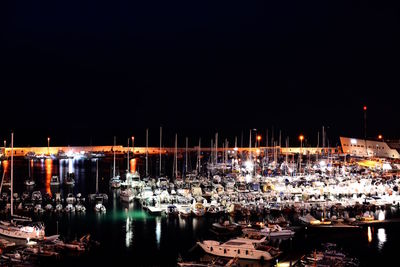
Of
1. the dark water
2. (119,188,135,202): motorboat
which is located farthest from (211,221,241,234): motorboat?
(119,188,135,202): motorboat

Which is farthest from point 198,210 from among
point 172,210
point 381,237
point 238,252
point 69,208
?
point 381,237

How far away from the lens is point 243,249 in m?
15.5

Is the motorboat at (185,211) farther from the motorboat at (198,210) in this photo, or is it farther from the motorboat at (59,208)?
the motorboat at (59,208)

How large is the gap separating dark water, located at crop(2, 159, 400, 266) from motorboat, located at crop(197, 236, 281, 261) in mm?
322

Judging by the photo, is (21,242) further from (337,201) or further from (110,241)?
(337,201)

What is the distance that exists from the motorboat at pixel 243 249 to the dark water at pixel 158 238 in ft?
1.06

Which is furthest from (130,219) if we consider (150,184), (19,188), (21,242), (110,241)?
(19,188)

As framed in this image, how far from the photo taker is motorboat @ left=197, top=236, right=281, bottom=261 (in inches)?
605

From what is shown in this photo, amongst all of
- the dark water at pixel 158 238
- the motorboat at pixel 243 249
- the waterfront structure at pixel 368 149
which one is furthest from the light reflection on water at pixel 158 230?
the waterfront structure at pixel 368 149

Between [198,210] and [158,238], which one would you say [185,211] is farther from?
[158,238]

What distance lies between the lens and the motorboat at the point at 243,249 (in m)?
15.4

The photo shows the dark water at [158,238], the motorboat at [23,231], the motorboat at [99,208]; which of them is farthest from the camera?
the motorboat at [99,208]

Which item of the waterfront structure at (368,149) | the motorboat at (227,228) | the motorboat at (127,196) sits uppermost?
the waterfront structure at (368,149)

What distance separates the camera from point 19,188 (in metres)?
33.4
